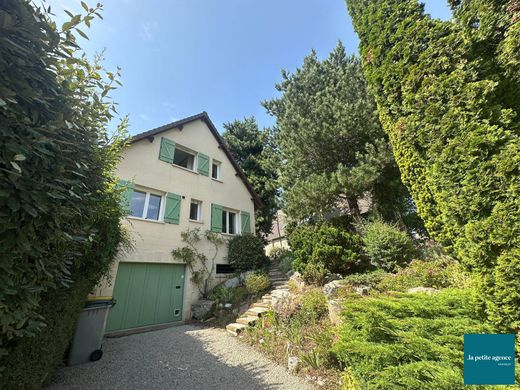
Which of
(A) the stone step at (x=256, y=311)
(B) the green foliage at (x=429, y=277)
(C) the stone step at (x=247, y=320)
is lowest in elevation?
(C) the stone step at (x=247, y=320)

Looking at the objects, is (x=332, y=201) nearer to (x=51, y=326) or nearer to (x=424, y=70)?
(x=424, y=70)

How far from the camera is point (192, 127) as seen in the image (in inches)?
428

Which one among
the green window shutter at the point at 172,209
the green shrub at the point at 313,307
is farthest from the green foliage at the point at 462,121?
the green window shutter at the point at 172,209

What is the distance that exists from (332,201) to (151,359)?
7345mm

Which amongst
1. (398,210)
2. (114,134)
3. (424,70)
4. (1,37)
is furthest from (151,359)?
(398,210)

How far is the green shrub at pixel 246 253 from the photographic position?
9.57 metres

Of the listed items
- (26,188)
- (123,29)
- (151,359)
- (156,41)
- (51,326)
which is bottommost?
(151,359)

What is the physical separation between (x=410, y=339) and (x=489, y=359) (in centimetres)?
75

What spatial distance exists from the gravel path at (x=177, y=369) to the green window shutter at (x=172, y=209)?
402 centimetres

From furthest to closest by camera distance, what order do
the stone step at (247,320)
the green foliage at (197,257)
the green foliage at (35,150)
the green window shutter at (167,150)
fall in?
the green window shutter at (167,150), the green foliage at (197,257), the stone step at (247,320), the green foliage at (35,150)

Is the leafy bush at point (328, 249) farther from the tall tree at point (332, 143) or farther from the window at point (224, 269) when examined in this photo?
the window at point (224, 269)

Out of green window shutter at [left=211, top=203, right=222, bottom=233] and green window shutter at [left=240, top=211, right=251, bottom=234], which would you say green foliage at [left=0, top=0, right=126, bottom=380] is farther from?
green window shutter at [left=240, top=211, right=251, bottom=234]

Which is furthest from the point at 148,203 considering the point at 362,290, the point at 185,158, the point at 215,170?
the point at 362,290

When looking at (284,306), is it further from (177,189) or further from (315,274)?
(177,189)
